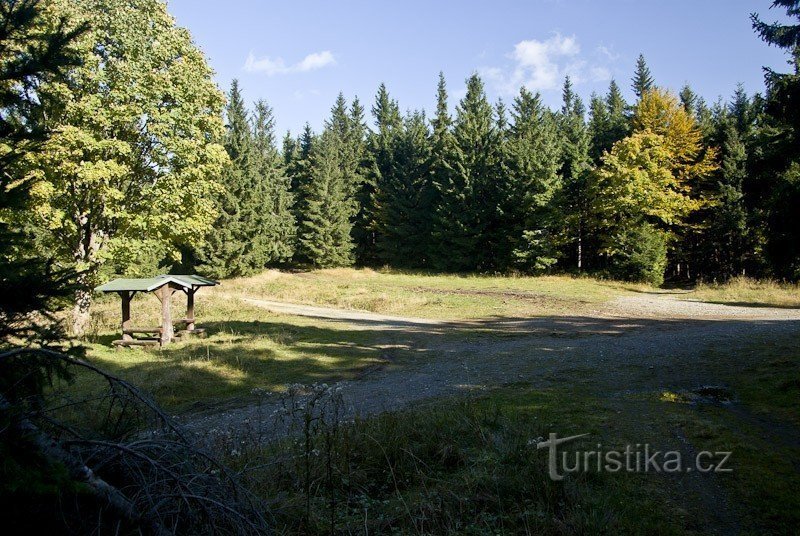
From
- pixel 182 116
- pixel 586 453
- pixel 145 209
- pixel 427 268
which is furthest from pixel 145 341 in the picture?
pixel 427 268

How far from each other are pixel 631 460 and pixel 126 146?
17350 mm

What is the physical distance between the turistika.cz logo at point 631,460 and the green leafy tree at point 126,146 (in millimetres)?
16133

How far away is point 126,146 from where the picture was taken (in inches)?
651

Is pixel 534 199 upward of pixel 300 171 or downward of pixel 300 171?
downward

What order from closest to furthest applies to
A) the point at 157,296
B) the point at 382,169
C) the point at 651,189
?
the point at 157,296, the point at 651,189, the point at 382,169

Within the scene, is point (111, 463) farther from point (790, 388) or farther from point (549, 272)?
point (549, 272)

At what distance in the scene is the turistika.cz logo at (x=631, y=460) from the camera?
16.2 feet

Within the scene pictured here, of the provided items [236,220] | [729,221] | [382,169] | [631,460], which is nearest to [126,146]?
[631,460]

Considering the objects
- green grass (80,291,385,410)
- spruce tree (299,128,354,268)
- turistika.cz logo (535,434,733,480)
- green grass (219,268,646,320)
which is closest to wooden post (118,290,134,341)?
green grass (80,291,385,410)

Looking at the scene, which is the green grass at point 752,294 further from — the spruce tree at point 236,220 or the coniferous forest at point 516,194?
the spruce tree at point 236,220

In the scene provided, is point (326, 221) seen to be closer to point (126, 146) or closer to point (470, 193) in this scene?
point (470, 193)

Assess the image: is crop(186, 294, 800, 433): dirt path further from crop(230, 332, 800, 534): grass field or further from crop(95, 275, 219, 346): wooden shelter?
crop(95, 275, 219, 346): wooden shelter

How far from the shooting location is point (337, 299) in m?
29.7

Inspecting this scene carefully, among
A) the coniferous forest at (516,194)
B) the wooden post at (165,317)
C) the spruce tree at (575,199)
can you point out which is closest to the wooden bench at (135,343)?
the wooden post at (165,317)
